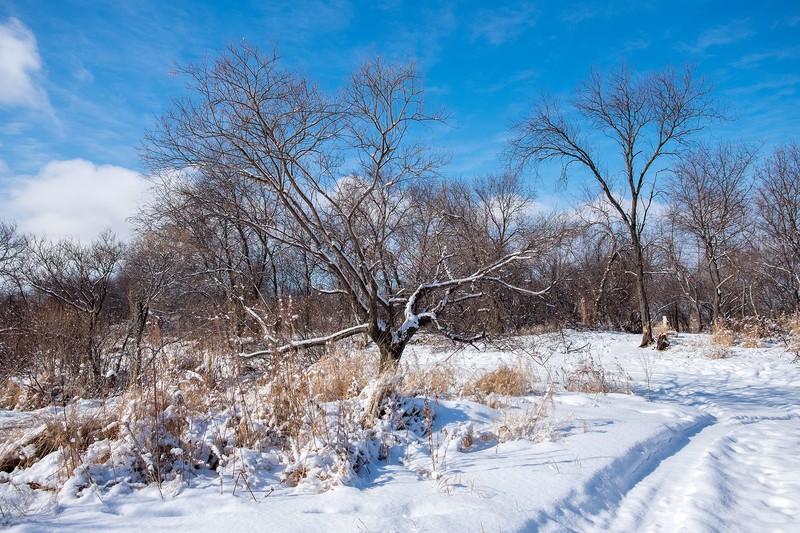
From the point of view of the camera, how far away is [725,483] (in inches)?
136

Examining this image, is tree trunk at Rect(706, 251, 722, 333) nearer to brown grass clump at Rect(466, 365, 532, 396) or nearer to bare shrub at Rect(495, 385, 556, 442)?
brown grass clump at Rect(466, 365, 532, 396)

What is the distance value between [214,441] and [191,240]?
776cm

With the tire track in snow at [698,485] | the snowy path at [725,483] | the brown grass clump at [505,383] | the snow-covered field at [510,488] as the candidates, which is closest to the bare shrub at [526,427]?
the snow-covered field at [510,488]

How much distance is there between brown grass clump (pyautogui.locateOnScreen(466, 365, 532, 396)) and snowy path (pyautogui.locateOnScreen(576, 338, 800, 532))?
2273mm

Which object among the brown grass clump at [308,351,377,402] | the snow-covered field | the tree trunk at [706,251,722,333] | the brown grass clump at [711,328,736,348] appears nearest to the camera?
the snow-covered field

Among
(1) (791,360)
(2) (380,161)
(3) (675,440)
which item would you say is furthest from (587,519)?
(1) (791,360)

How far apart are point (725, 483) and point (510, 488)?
178cm

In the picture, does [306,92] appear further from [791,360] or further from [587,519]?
[791,360]

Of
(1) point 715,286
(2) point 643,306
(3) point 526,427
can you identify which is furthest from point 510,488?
(1) point 715,286

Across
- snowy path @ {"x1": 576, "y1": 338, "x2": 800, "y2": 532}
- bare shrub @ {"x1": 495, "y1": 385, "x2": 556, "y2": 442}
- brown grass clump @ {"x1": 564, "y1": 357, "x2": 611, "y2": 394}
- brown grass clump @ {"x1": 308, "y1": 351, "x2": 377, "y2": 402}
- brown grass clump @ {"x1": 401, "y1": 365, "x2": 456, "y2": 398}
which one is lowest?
snowy path @ {"x1": 576, "y1": 338, "x2": 800, "y2": 532}

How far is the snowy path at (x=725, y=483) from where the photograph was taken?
9.27ft

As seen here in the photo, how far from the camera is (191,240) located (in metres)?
10.1

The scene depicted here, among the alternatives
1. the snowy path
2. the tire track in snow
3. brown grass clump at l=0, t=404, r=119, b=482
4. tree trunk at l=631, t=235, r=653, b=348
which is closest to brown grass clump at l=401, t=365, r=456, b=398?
the tire track in snow

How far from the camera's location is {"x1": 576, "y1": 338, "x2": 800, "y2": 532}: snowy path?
2.82 metres
